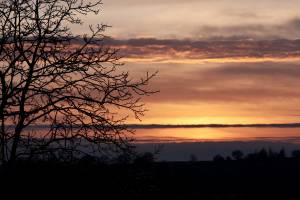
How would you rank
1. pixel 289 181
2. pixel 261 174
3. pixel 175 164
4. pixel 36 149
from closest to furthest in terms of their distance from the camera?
pixel 36 149 → pixel 175 164 → pixel 289 181 → pixel 261 174

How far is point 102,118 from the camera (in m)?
15.2

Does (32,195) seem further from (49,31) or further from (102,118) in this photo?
(49,31)

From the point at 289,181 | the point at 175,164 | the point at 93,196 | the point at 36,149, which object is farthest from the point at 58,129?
the point at 289,181

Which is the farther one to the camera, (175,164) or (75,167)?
(175,164)

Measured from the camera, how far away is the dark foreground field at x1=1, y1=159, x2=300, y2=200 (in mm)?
14688

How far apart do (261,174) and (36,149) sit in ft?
48.1

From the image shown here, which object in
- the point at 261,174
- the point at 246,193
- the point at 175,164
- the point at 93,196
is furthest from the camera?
the point at 261,174

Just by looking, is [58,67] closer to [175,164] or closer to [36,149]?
[36,149]

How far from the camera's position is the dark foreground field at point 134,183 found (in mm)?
14688

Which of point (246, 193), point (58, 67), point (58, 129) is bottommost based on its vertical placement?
point (246, 193)

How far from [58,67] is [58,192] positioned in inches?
102

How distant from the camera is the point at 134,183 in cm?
1535

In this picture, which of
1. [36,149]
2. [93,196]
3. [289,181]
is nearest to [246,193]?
[289,181]

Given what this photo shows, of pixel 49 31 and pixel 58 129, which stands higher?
pixel 49 31
